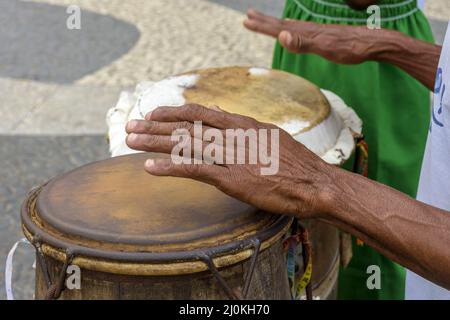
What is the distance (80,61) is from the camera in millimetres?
4996

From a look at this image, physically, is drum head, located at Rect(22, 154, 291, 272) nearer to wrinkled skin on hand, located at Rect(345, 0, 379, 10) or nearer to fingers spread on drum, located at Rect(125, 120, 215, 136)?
fingers spread on drum, located at Rect(125, 120, 215, 136)

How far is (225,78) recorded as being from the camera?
7.29 ft

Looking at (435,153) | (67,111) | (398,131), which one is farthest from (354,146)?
(67,111)

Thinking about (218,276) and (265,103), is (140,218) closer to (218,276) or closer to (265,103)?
(218,276)

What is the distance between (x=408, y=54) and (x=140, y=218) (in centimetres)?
123

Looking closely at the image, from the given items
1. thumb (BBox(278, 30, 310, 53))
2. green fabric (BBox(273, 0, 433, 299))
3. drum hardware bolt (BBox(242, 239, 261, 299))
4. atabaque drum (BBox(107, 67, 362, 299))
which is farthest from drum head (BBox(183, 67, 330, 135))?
drum hardware bolt (BBox(242, 239, 261, 299))

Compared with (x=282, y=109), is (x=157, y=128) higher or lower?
higher

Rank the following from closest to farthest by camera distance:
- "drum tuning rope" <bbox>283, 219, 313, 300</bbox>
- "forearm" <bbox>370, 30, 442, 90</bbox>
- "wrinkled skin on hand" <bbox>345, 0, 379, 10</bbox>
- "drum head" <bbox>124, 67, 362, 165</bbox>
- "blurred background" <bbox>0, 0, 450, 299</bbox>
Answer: "drum tuning rope" <bbox>283, 219, 313, 300</bbox>, "drum head" <bbox>124, 67, 362, 165</bbox>, "forearm" <bbox>370, 30, 442, 90</bbox>, "wrinkled skin on hand" <bbox>345, 0, 379, 10</bbox>, "blurred background" <bbox>0, 0, 450, 299</bbox>

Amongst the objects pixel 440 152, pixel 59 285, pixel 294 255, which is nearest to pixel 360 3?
pixel 440 152

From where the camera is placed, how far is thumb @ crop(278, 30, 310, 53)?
233 cm

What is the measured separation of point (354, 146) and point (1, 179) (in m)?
2.21

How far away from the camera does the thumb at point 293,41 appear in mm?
2334

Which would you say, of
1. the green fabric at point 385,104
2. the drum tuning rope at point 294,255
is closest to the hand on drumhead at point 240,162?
the drum tuning rope at point 294,255

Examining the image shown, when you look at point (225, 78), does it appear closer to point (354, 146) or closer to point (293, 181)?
point (354, 146)
